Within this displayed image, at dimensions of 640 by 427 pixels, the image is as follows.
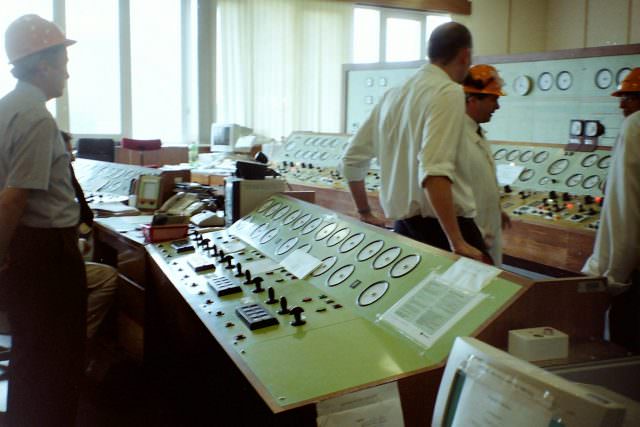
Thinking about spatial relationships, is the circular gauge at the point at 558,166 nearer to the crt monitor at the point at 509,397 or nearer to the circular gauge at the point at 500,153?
the circular gauge at the point at 500,153

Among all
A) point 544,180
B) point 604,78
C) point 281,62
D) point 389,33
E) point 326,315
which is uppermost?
point 389,33

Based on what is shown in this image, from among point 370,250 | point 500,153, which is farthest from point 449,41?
point 500,153

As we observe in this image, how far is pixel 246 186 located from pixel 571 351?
6.53ft

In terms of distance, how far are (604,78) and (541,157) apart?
1.29m

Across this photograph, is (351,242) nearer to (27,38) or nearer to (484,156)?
(484,156)

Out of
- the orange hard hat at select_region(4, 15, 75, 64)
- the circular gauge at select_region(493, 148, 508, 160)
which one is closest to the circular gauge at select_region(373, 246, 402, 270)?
the orange hard hat at select_region(4, 15, 75, 64)

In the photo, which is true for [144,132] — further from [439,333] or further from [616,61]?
[439,333]

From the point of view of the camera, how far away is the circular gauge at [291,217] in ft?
9.03

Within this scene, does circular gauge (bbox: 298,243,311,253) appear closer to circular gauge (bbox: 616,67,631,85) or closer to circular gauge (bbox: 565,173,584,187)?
circular gauge (bbox: 565,173,584,187)

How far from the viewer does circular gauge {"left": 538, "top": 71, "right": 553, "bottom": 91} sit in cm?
526

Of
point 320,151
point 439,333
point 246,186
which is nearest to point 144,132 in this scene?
point 320,151

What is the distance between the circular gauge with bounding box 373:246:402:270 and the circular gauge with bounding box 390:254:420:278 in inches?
1.6

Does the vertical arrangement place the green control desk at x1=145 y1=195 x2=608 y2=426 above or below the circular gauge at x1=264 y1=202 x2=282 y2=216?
below

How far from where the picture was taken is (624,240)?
219 cm
